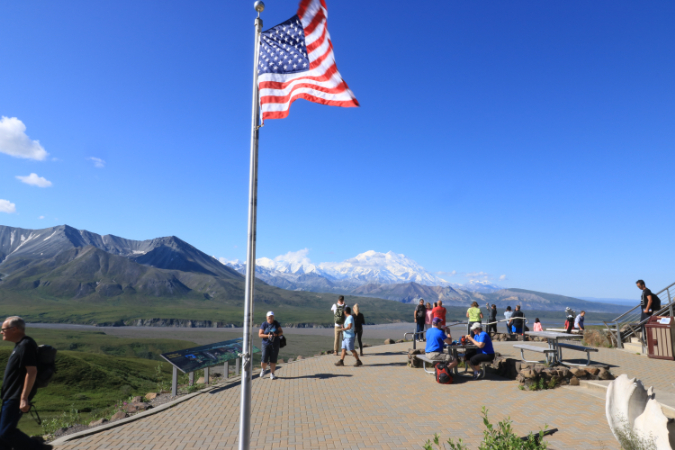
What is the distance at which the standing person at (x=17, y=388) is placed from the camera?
4.71 m

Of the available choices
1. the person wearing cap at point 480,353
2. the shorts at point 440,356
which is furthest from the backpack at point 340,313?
the person wearing cap at point 480,353

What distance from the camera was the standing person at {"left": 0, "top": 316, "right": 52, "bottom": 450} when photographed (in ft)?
15.4

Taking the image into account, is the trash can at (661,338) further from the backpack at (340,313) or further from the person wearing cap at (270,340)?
the person wearing cap at (270,340)

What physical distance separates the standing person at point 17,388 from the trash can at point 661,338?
1654 centimetres

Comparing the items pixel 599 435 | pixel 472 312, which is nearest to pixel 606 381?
pixel 599 435

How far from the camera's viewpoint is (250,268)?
17.3 feet

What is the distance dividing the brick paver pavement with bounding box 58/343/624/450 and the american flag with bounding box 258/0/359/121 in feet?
17.1

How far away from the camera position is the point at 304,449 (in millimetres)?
5969

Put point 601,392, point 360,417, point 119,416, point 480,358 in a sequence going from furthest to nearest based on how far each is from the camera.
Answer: point 480,358
point 601,392
point 119,416
point 360,417

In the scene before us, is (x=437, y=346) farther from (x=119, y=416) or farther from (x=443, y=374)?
(x=119, y=416)

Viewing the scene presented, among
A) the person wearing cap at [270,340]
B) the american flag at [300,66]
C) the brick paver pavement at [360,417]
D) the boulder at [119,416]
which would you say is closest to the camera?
the american flag at [300,66]

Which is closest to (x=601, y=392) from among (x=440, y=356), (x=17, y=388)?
(x=440, y=356)

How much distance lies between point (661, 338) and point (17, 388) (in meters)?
16.9

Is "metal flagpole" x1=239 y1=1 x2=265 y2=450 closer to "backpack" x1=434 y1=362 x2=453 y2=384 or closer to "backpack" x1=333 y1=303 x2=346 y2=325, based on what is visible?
"backpack" x1=434 y1=362 x2=453 y2=384
